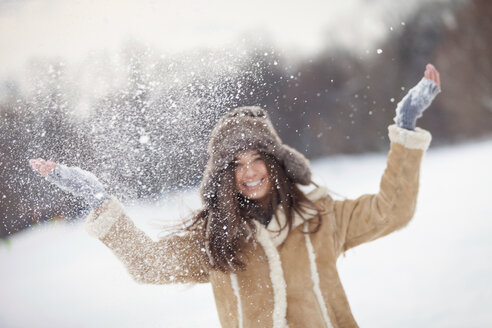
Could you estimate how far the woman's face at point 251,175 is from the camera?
1.16m

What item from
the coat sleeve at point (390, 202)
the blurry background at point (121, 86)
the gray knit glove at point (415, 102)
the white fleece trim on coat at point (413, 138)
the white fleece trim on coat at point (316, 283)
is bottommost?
the white fleece trim on coat at point (316, 283)

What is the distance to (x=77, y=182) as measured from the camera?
1.14 metres

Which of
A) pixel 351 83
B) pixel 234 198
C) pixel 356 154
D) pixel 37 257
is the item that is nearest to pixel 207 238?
pixel 234 198

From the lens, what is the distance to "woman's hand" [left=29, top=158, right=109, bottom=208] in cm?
113

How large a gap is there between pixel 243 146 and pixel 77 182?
467 millimetres

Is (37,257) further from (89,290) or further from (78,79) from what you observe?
(78,79)

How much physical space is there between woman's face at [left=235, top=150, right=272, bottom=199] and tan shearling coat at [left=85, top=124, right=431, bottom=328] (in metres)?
0.09

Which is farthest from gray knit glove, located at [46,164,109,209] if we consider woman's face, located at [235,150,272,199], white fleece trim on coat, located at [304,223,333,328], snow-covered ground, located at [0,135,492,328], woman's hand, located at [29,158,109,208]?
white fleece trim on coat, located at [304,223,333,328]

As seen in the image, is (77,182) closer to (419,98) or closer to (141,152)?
(419,98)

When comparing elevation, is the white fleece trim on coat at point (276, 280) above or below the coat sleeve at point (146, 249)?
below

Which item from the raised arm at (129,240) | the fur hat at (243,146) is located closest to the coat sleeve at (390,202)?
the fur hat at (243,146)

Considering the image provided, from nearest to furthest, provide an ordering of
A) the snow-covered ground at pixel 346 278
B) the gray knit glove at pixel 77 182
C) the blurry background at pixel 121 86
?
1. the gray knit glove at pixel 77 182
2. the snow-covered ground at pixel 346 278
3. the blurry background at pixel 121 86

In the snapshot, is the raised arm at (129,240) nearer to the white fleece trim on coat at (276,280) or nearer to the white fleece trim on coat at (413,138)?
the white fleece trim on coat at (276,280)

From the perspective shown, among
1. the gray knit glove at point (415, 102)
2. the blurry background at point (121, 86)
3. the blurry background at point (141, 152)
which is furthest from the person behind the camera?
the blurry background at point (121, 86)
